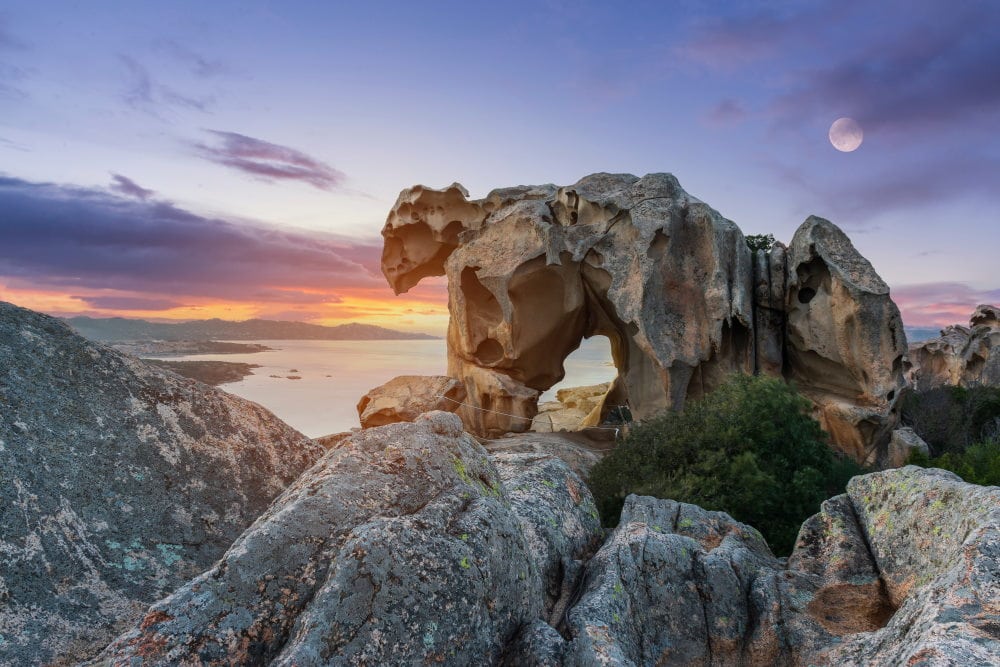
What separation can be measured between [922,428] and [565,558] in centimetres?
2841

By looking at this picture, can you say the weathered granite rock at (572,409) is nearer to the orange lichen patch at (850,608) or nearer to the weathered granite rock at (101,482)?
the orange lichen patch at (850,608)

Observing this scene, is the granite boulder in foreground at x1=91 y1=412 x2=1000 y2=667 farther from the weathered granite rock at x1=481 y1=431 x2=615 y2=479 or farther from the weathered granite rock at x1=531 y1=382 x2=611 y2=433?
the weathered granite rock at x1=531 y1=382 x2=611 y2=433

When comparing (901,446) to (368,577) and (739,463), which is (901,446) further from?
(368,577)

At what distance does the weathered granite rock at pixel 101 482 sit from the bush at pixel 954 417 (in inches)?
1122

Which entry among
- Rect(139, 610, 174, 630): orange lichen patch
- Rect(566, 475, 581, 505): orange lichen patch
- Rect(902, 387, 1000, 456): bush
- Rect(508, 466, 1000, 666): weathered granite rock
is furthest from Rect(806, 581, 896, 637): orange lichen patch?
Rect(902, 387, 1000, 456): bush

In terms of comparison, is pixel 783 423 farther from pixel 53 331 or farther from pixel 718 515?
pixel 53 331

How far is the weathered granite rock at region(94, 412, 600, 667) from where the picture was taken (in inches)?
140

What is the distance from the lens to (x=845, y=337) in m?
23.8

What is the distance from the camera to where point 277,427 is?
5965mm

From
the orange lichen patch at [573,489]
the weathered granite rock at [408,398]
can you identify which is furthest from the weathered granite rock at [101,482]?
the weathered granite rock at [408,398]

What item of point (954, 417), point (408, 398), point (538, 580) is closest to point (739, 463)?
point (538, 580)

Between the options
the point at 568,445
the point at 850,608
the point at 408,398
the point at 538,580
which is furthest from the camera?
the point at 408,398

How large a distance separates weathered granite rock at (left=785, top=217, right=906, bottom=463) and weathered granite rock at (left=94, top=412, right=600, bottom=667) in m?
22.4

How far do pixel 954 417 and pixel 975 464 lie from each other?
41.5ft
